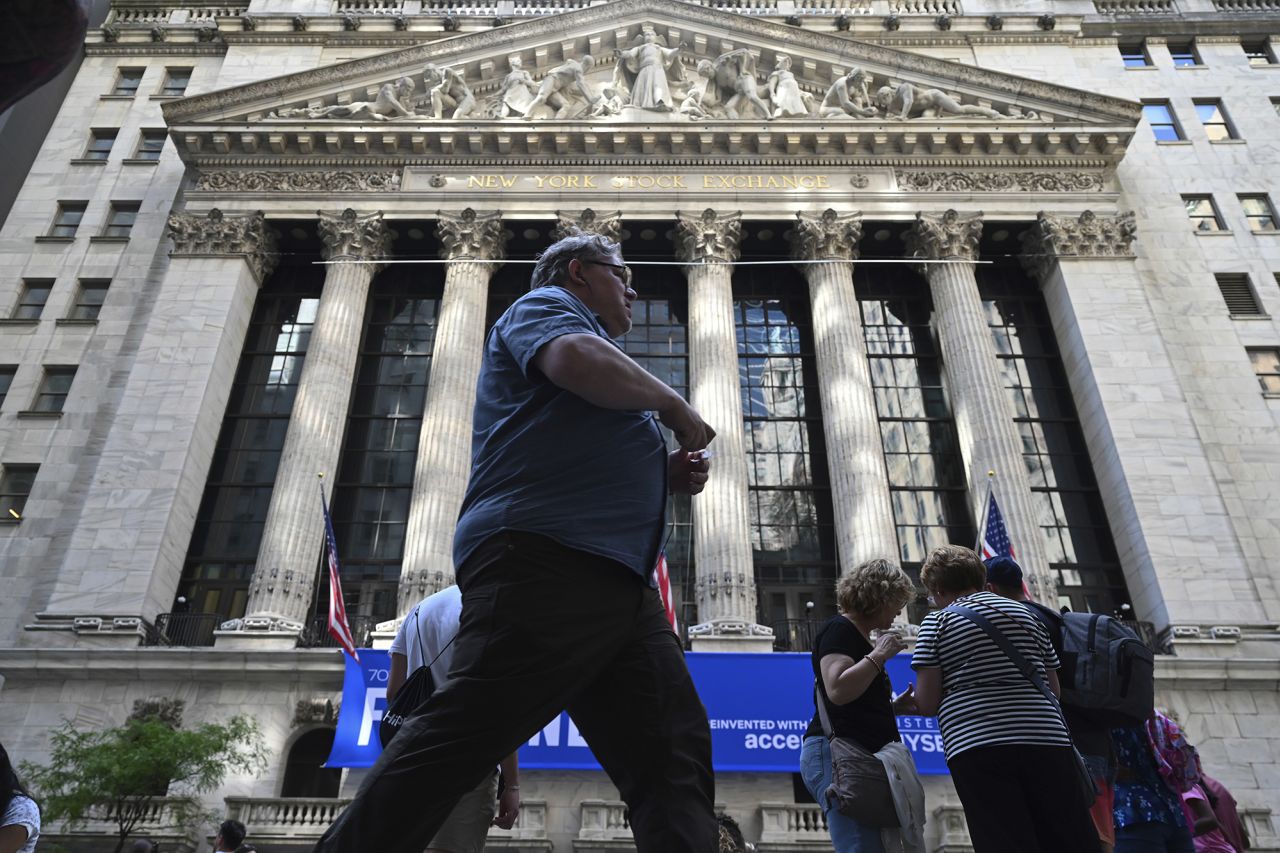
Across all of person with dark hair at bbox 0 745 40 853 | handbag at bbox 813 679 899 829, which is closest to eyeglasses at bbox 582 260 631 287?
handbag at bbox 813 679 899 829

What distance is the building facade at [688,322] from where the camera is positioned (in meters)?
22.3

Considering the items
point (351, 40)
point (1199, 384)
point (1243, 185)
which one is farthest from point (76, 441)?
point (1243, 185)

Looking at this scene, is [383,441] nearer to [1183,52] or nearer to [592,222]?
[592,222]

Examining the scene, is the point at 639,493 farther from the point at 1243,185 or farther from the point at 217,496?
the point at 1243,185

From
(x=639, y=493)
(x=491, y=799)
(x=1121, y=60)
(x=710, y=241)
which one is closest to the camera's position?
(x=639, y=493)

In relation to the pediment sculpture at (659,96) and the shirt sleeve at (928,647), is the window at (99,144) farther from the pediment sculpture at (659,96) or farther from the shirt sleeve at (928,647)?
the shirt sleeve at (928,647)

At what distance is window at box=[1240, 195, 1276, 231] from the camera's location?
29.9 meters

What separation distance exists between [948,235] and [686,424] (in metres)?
26.7

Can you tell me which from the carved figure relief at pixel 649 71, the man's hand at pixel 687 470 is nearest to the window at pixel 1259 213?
the carved figure relief at pixel 649 71

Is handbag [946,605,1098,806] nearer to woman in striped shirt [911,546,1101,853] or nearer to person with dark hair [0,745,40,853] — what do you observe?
woman in striped shirt [911,546,1101,853]

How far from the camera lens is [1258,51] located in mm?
34719

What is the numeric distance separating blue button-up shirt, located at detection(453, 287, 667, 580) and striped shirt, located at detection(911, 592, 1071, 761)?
2565 millimetres

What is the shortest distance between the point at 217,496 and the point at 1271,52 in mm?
38126

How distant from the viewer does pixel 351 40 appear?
34812 mm
